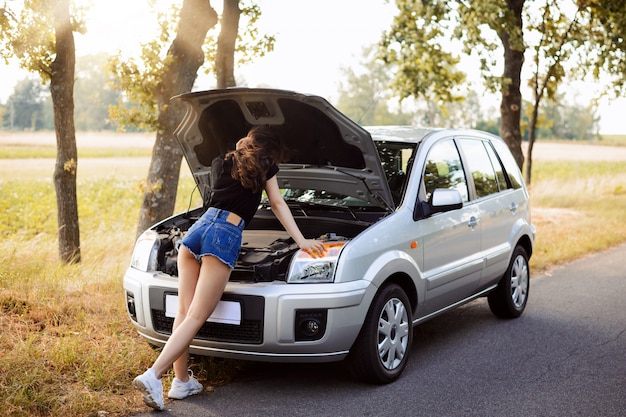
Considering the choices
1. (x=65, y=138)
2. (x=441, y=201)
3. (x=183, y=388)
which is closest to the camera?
(x=183, y=388)

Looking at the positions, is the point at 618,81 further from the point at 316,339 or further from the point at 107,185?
the point at 316,339

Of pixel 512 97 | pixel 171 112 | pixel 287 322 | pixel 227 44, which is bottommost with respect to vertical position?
pixel 287 322

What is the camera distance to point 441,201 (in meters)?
5.77

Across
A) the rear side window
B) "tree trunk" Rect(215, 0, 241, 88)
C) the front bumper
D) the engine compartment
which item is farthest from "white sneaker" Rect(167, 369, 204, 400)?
"tree trunk" Rect(215, 0, 241, 88)

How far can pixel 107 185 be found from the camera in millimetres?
25750

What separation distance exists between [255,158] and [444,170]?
2.19 m

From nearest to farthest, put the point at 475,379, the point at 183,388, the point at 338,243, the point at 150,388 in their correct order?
the point at 150,388
the point at 183,388
the point at 338,243
the point at 475,379

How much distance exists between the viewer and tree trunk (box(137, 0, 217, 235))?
942 cm

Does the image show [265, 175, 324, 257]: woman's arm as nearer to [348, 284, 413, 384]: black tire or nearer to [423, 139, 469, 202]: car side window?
[348, 284, 413, 384]: black tire

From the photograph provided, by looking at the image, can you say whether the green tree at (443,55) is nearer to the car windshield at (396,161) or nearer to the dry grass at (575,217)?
the dry grass at (575,217)

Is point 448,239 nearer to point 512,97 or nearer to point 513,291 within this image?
point 513,291

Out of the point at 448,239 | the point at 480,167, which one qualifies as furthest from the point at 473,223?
the point at 480,167

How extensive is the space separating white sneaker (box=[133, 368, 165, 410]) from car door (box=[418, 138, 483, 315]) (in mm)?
2224

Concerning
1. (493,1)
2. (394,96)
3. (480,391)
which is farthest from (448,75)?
(480,391)
